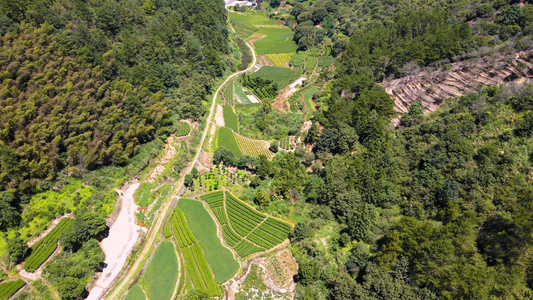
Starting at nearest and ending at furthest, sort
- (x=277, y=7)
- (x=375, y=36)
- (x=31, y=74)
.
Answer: (x=31, y=74)
(x=375, y=36)
(x=277, y=7)

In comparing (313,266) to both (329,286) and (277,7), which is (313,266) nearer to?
(329,286)

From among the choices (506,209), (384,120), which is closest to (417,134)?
(384,120)

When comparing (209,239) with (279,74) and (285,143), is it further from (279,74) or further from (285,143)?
(279,74)

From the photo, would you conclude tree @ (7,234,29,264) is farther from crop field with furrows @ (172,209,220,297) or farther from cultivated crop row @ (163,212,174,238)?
crop field with furrows @ (172,209,220,297)

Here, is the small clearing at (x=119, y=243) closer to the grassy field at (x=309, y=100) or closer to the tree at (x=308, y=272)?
the tree at (x=308, y=272)

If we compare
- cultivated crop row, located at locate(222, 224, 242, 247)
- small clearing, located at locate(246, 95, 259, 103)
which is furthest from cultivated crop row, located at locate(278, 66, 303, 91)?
cultivated crop row, located at locate(222, 224, 242, 247)

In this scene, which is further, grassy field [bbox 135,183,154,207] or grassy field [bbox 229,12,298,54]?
grassy field [bbox 229,12,298,54]
